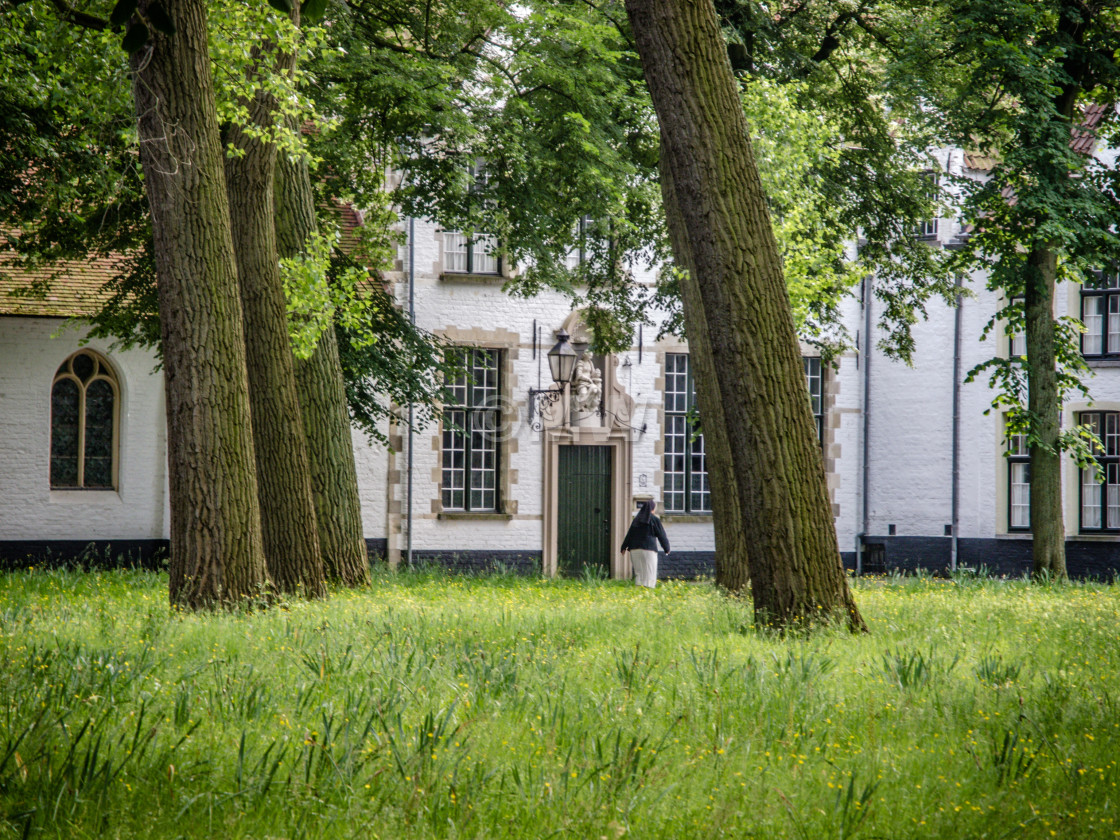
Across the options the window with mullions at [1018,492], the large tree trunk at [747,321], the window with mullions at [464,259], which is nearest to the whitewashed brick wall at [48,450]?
the window with mullions at [464,259]

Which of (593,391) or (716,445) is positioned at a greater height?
(593,391)

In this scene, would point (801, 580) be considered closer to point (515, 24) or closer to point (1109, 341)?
point (515, 24)

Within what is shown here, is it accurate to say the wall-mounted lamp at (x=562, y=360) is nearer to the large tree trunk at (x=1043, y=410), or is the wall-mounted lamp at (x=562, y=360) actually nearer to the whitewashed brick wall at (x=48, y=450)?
the whitewashed brick wall at (x=48, y=450)

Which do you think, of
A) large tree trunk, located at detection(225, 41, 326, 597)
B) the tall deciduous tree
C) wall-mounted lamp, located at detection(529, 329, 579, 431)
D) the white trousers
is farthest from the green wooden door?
large tree trunk, located at detection(225, 41, 326, 597)

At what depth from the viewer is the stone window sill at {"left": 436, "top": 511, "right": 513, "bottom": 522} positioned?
21.7m

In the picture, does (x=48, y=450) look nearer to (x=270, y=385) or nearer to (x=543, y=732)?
(x=270, y=385)

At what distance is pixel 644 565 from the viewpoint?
62.2ft

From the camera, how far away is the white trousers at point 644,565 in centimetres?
1888

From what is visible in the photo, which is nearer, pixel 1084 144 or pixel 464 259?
pixel 464 259

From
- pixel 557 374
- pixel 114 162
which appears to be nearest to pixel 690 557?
pixel 557 374

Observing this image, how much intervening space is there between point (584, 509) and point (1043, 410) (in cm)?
939

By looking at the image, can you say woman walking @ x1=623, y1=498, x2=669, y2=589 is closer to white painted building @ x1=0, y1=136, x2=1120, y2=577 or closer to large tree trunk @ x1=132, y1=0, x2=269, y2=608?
white painted building @ x1=0, y1=136, x2=1120, y2=577

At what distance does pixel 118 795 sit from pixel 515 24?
38.6 ft

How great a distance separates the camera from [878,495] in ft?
82.3
